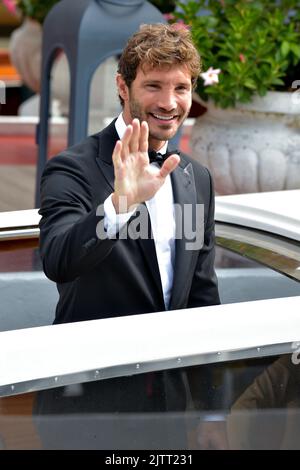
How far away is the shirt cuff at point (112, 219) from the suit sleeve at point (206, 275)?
528mm

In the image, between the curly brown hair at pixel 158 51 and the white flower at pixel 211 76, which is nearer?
the curly brown hair at pixel 158 51

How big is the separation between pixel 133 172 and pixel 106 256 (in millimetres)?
311

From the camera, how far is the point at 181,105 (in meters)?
1.97

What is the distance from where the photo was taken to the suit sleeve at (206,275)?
225 cm

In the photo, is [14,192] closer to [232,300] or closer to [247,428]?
[232,300]

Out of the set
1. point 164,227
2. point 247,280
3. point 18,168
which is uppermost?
point 164,227

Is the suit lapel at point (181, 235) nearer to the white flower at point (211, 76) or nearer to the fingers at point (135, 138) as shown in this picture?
the fingers at point (135, 138)

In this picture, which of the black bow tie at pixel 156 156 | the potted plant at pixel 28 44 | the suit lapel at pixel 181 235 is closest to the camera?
the black bow tie at pixel 156 156

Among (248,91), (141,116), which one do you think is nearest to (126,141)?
(141,116)

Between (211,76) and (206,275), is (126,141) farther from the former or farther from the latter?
(211,76)

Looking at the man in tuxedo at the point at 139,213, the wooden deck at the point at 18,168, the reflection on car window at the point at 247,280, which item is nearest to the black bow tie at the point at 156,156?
the man in tuxedo at the point at 139,213

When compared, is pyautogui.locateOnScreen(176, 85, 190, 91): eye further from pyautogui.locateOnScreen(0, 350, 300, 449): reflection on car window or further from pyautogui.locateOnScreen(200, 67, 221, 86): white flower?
pyautogui.locateOnScreen(200, 67, 221, 86): white flower

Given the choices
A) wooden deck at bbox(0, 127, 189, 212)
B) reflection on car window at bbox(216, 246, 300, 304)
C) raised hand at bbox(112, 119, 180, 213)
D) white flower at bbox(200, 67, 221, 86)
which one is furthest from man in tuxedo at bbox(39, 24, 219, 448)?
wooden deck at bbox(0, 127, 189, 212)

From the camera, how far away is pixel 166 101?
76.0 inches
